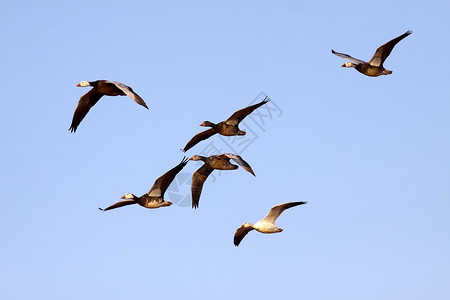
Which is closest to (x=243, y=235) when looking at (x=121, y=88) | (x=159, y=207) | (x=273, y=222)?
(x=273, y=222)

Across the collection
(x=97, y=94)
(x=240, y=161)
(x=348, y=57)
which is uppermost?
(x=348, y=57)

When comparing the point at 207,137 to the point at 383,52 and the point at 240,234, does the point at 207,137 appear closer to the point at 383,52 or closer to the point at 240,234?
the point at 240,234

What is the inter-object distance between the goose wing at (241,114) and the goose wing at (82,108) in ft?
19.4

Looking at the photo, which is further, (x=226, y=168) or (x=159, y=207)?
(x=226, y=168)

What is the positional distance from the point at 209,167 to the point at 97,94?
19.2 ft

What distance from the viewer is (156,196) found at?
89.6 ft

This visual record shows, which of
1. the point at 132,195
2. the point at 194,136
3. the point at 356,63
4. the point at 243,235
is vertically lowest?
the point at 243,235

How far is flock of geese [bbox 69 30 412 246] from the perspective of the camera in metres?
26.8

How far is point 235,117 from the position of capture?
29.4 metres

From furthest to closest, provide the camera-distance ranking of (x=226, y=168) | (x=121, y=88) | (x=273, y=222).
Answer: (x=226, y=168), (x=273, y=222), (x=121, y=88)

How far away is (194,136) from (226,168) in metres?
3.08

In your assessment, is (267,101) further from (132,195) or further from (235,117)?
Result: (132,195)

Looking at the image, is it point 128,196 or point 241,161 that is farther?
point 241,161

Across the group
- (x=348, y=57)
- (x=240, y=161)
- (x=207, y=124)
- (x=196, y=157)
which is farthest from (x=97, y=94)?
(x=348, y=57)
